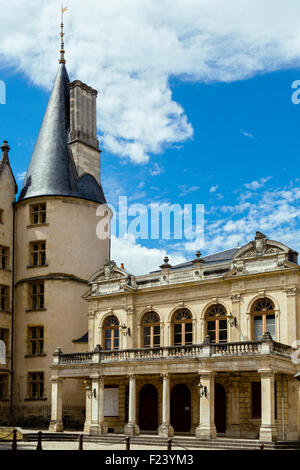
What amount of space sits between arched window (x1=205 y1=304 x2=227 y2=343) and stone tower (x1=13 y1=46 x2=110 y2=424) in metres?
9.27

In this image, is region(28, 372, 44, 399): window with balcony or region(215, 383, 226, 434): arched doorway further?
region(28, 372, 44, 399): window with balcony

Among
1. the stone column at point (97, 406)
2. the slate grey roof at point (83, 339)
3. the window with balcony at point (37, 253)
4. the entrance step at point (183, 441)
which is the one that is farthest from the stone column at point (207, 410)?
the window with balcony at point (37, 253)

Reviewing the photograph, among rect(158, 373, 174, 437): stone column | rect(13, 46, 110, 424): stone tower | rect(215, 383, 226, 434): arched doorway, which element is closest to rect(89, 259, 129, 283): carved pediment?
rect(13, 46, 110, 424): stone tower

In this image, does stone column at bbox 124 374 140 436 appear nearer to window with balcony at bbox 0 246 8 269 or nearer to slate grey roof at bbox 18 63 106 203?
window with balcony at bbox 0 246 8 269

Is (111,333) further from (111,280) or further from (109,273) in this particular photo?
(109,273)

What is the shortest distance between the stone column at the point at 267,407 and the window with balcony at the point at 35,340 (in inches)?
600

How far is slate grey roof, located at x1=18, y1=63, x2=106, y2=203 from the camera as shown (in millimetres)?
41781

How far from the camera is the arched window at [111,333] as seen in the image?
125 ft

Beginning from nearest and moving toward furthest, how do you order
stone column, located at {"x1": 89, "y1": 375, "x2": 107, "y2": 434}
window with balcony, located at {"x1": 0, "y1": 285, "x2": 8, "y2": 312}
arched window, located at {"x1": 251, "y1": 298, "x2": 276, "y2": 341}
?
1. arched window, located at {"x1": 251, "y1": 298, "x2": 276, "y2": 341}
2. stone column, located at {"x1": 89, "y1": 375, "x2": 107, "y2": 434}
3. window with balcony, located at {"x1": 0, "y1": 285, "x2": 8, "y2": 312}

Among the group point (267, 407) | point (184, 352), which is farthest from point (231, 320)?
point (267, 407)
